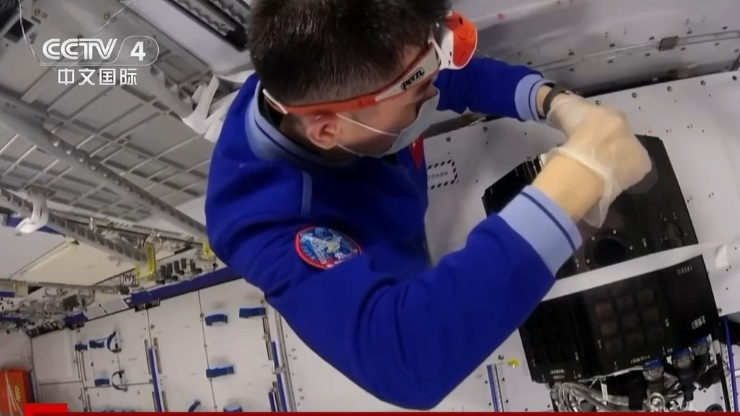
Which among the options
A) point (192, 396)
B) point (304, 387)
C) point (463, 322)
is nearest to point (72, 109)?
point (463, 322)

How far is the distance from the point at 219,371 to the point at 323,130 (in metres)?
3.34

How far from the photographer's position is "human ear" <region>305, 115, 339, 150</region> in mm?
1050

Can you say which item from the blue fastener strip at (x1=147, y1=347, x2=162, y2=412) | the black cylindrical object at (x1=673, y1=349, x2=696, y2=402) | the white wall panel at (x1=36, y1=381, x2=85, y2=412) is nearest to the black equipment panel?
the black cylindrical object at (x1=673, y1=349, x2=696, y2=402)

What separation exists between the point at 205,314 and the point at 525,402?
103 inches

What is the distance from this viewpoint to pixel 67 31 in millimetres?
1416

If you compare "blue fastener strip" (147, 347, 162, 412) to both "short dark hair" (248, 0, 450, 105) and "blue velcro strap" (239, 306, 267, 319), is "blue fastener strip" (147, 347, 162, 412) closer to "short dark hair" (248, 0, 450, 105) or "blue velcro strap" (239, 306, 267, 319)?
"blue velcro strap" (239, 306, 267, 319)

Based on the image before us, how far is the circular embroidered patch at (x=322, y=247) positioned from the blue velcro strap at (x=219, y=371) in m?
3.28

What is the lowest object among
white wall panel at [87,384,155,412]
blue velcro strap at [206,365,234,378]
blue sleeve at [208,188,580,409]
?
white wall panel at [87,384,155,412]

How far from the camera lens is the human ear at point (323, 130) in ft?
3.44

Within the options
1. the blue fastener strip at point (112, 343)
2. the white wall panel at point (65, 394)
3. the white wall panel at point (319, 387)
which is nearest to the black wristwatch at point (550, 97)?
the white wall panel at point (319, 387)

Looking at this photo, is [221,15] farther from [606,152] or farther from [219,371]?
[219,371]

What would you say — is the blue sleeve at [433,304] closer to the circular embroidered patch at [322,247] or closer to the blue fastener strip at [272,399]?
the circular embroidered patch at [322,247]

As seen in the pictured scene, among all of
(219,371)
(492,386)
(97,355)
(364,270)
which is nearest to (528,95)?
(364,270)

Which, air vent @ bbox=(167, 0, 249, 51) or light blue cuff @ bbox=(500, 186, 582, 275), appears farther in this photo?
air vent @ bbox=(167, 0, 249, 51)
